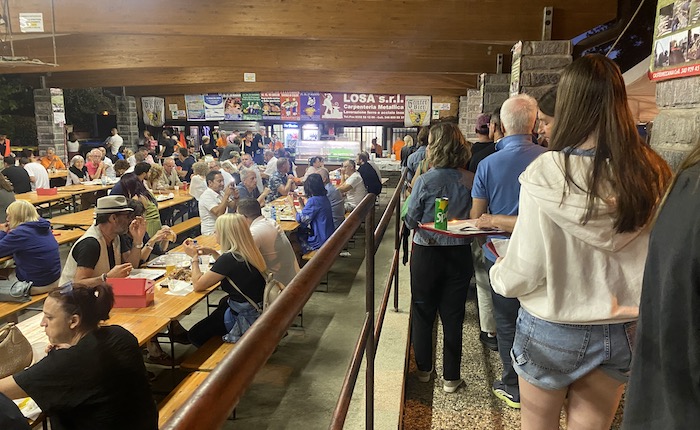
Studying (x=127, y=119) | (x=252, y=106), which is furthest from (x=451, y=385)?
(x=127, y=119)

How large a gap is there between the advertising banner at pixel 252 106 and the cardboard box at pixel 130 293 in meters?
15.7

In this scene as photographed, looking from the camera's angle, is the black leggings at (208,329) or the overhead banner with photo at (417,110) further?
the overhead banner with photo at (417,110)

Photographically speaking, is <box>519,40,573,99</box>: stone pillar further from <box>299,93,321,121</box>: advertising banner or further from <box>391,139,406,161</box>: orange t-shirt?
<box>299,93,321,121</box>: advertising banner

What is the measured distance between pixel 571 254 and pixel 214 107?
19.0 m

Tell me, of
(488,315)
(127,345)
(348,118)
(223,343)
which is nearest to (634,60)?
(348,118)

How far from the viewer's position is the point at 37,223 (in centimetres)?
514

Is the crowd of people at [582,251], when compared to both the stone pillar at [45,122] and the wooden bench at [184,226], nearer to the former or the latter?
the wooden bench at [184,226]

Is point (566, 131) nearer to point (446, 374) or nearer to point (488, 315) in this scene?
point (446, 374)

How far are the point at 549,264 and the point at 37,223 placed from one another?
4975 mm

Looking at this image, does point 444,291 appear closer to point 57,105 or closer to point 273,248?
point 273,248

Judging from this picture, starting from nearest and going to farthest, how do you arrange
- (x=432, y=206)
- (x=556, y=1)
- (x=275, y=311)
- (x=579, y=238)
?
(x=275, y=311)
(x=579, y=238)
(x=432, y=206)
(x=556, y=1)

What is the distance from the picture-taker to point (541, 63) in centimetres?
585

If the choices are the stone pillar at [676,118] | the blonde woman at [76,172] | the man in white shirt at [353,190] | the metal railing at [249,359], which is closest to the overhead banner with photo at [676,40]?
the stone pillar at [676,118]

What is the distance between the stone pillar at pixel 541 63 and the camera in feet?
19.0
